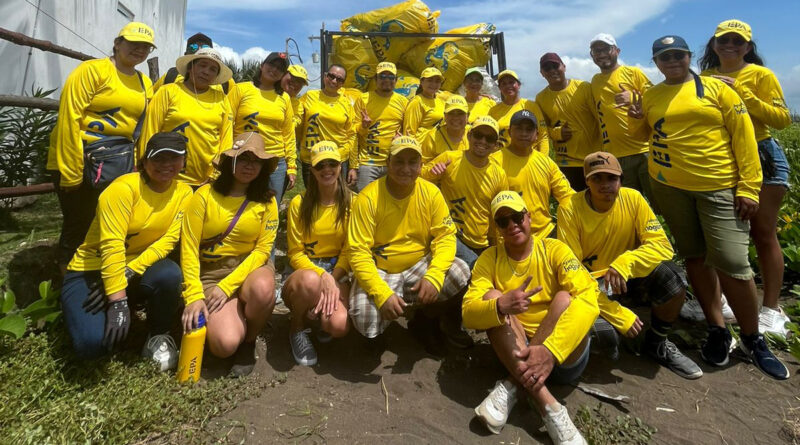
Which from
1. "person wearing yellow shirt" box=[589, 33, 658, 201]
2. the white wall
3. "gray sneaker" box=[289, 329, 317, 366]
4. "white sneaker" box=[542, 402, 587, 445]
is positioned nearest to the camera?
"white sneaker" box=[542, 402, 587, 445]

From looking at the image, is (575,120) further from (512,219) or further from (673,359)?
(673,359)

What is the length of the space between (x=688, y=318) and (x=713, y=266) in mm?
930

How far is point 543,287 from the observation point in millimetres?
2723

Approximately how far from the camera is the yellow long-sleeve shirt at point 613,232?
9.67 ft

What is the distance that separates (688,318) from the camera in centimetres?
381

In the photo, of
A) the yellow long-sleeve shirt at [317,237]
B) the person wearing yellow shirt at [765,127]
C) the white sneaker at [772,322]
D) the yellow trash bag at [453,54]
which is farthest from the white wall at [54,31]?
the white sneaker at [772,322]

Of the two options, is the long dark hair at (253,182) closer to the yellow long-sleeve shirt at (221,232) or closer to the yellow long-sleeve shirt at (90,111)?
the yellow long-sleeve shirt at (221,232)

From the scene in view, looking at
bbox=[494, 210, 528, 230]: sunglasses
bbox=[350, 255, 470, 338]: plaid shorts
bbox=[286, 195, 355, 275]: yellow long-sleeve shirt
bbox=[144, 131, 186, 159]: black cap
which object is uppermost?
bbox=[144, 131, 186, 159]: black cap

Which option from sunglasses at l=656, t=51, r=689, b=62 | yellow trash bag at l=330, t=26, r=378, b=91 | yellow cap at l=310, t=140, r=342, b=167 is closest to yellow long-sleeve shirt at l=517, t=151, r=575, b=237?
sunglasses at l=656, t=51, r=689, b=62

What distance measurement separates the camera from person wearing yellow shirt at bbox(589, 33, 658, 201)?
3916 millimetres

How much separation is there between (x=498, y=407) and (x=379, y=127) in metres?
3.19

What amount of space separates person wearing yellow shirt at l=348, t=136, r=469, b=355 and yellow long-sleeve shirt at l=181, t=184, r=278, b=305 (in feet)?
1.98

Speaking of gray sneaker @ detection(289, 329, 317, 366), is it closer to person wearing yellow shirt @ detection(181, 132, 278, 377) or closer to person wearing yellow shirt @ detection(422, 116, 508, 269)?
person wearing yellow shirt @ detection(181, 132, 278, 377)

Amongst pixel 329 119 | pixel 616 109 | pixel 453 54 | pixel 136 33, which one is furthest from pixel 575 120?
pixel 136 33
